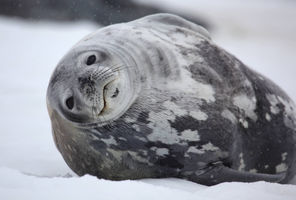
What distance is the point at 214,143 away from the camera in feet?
9.52

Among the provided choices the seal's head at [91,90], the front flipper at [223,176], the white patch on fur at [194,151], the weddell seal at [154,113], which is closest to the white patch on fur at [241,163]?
the weddell seal at [154,113]

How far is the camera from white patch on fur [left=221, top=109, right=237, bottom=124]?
2.98m

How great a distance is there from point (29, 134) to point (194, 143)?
1.57 metres

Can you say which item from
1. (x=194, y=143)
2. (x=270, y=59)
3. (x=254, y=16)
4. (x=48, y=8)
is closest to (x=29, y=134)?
(x=194, y=143)

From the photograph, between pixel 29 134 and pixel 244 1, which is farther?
pixel 244 1

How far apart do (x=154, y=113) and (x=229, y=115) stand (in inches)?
17.3

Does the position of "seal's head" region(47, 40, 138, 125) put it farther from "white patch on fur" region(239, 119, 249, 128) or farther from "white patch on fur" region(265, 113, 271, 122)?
"white patch on fur" region(265, 113, 271, 122)

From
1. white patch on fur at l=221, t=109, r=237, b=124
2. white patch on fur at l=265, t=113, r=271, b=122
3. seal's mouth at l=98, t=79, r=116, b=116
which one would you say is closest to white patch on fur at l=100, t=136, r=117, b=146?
seal's mouth at l=98, t=79, r=116, b=116

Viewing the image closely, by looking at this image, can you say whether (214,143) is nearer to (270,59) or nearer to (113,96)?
(113,96)

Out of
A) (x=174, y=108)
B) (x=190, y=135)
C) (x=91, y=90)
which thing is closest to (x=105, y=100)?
(x=91, y=90)

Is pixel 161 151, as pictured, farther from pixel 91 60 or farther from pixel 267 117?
pixel 267 117

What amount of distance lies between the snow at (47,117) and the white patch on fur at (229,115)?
43 cm

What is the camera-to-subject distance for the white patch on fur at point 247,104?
3102 millimetres

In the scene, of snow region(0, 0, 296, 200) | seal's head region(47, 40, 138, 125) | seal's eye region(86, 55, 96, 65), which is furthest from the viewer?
seal's eye region(86, 55, 96, 65)
